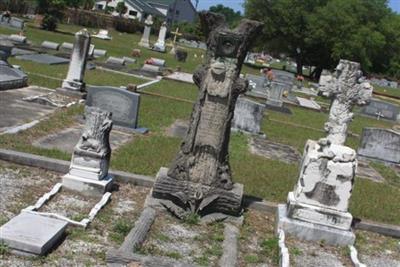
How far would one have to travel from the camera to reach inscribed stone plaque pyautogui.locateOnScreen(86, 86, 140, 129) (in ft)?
45.0

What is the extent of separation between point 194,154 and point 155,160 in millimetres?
2925

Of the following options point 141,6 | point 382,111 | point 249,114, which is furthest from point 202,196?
point 141,6

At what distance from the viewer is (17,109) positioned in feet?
45.5

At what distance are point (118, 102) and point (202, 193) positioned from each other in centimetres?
600

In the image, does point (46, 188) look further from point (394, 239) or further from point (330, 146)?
point (394, 239)

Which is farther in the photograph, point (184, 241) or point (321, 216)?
point (321, 216)

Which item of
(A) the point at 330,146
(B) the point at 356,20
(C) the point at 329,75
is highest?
(B) the point at 356,20

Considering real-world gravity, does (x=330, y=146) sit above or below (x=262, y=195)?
above

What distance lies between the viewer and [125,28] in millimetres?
72375

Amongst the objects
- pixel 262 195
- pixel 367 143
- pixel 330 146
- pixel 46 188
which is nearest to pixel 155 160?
pixel 262 195

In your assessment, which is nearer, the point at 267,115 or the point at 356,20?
the point at 267,115

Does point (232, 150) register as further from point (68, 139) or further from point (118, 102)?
point (68, 139)

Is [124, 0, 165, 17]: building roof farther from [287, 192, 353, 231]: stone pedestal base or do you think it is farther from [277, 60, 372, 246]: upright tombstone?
[287, 192, 353, 231]: stone pedestal base

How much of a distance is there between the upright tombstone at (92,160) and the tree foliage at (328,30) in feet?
151
